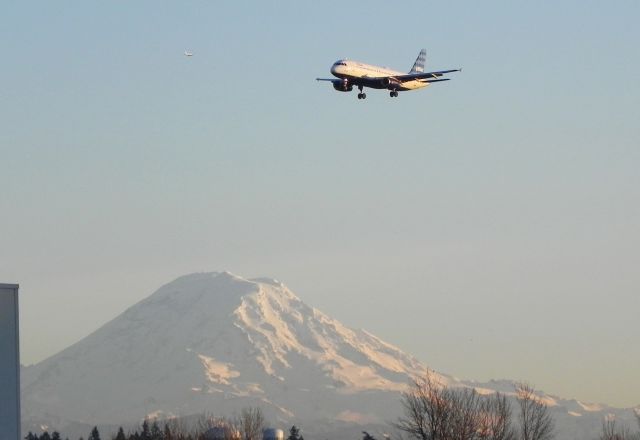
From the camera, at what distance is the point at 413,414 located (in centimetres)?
11412

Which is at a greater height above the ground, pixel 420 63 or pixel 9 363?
pixel 420 63

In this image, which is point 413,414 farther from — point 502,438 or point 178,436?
point 178,436

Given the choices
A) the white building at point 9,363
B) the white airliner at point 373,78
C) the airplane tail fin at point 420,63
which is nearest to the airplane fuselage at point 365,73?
the white airliner at point 373,78

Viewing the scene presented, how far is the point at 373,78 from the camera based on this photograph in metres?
134

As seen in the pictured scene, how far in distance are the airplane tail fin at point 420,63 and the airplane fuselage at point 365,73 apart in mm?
42849

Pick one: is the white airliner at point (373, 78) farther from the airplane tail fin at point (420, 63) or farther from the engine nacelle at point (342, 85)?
the airplane tail fin at point (420, 63)

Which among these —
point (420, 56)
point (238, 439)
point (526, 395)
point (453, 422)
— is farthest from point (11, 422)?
point (420, 56)

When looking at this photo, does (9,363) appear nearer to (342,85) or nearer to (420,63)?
(342,85)

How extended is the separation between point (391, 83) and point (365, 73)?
2504mm

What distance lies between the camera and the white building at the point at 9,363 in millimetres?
67750

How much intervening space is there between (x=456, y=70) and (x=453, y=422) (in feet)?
90.7

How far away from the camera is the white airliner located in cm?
13200

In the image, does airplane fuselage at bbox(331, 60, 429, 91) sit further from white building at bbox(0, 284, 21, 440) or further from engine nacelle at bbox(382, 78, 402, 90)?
white building at bbox(0, 284, 21, 440)

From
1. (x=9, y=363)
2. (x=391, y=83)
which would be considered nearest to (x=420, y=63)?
(x=391, y=83)
